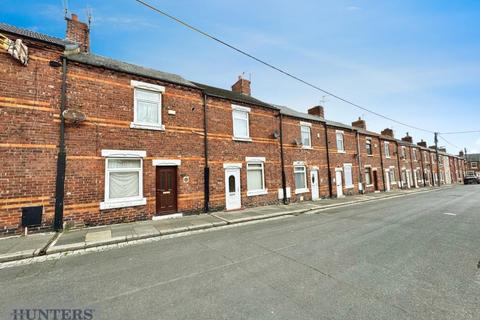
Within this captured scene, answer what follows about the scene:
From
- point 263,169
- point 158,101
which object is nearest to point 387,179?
point 263,169

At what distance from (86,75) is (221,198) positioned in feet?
26.6

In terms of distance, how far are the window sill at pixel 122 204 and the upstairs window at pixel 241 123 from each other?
20.0 feet

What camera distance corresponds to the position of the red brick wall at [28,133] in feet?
22.4

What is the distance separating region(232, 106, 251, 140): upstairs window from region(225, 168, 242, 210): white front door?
2.08 m

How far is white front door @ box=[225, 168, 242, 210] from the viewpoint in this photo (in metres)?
11.7

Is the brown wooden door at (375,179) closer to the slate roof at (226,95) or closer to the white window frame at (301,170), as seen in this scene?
the white window frame at (301,170)

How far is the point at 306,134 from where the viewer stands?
16938mm

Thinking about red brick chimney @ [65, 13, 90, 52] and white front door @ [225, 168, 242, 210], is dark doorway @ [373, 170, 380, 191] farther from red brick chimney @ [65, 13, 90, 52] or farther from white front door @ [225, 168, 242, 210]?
red brick chimney @ [65, 13, 90, 52]

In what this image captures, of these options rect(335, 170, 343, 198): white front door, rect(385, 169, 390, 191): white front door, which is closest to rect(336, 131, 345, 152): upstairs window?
rect(335, 170, 343, 198): white front door

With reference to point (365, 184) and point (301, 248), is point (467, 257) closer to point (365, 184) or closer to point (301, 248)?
point (301, 248)

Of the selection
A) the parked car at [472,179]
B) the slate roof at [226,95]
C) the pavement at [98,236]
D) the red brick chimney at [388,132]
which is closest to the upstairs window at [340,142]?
the slate roof at [226,95]

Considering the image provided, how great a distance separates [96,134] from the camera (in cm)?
834

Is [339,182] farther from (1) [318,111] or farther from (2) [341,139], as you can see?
(1) [318,111]

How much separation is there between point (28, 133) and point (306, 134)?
1601 cm
